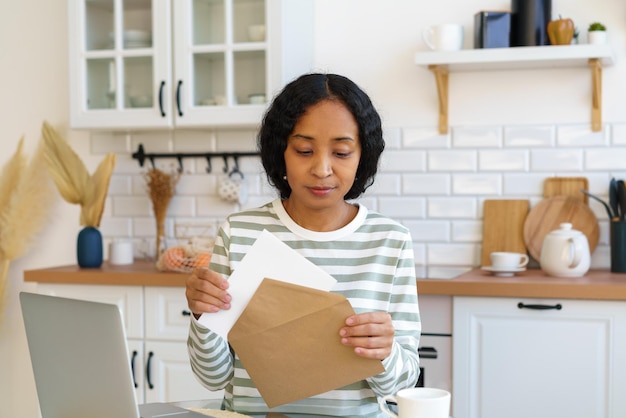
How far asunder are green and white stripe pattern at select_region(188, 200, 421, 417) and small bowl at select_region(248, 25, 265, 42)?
1.56 m

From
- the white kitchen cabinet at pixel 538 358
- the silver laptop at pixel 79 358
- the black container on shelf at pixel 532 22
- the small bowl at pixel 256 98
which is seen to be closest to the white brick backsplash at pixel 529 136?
the black container on shelf at pixel 532 22

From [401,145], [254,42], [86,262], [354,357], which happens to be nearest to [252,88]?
[254,42]

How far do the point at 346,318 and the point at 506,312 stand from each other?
154 cm

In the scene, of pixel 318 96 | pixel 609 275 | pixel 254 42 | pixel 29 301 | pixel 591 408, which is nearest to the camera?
pixel 29 301

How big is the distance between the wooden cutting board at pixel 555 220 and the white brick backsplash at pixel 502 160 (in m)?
0.17

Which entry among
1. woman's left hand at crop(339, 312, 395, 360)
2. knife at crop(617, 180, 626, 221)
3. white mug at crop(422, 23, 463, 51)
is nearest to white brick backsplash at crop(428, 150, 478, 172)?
white mug at crop(422, 23, 463, 51)

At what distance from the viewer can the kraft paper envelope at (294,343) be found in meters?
1.37

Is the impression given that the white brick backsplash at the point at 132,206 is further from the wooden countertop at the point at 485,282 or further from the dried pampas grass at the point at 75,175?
the wooden countertop at the point at 485,282

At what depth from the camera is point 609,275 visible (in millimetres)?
3010

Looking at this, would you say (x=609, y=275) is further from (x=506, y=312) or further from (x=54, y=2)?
(x=54, y=2)

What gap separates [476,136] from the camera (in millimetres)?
3340

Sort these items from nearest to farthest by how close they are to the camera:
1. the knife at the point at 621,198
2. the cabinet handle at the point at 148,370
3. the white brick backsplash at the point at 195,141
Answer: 1. the knife at the point at 621,198
2. the cabinet handle at the point at 148,370
3. the white brick backsplash at the point at 195,141

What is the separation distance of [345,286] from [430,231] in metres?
1.77

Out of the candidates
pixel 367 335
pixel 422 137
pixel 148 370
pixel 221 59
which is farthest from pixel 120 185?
pixel 367 335
